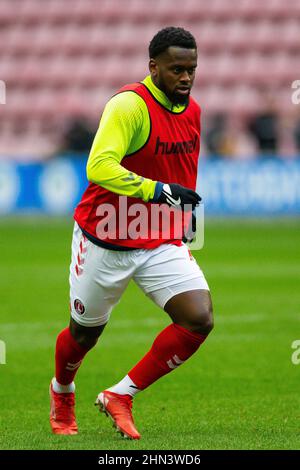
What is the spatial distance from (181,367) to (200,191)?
1427 cm

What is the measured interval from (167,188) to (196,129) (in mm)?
678

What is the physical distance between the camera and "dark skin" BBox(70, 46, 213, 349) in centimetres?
590

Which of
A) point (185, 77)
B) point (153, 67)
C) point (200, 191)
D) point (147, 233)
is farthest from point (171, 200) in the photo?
point (200, 191)

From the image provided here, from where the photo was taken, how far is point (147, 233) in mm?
6086

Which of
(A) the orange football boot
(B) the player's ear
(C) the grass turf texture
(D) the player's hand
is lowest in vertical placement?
(C) the grass turf texture

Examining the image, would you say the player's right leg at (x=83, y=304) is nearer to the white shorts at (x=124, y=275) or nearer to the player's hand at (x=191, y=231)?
the white shorts at (x=124, y=275)

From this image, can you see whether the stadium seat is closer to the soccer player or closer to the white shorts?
the soccer player

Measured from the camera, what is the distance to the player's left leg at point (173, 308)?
19.4 feet

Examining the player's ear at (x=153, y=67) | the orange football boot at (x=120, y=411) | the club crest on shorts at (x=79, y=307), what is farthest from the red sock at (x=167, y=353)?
the player's ear at (x=153, y=67)

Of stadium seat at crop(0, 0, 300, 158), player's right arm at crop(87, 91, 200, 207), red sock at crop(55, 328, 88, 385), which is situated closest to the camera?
player's right arm at crop(87, 91, 200, 207)

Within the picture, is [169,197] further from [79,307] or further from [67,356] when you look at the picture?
[67,356]

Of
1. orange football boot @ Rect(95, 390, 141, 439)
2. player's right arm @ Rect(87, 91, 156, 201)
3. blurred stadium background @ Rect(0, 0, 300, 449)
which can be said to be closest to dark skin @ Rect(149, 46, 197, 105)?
player's right arm @ Rect(87, 91, 156, 201)
